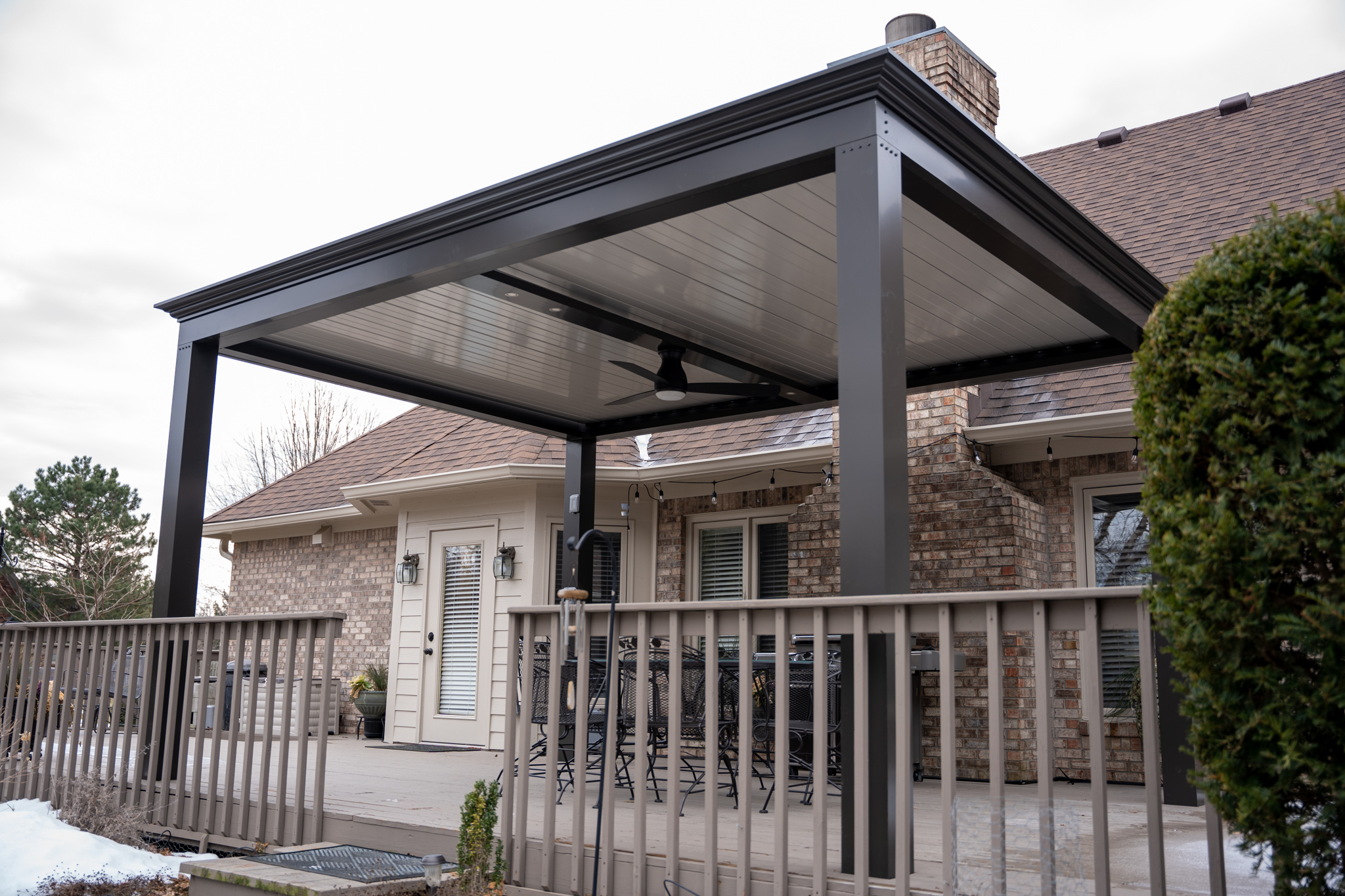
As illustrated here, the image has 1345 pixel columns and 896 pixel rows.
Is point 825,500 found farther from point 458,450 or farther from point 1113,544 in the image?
point 458,450

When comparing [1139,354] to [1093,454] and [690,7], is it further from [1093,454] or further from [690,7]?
[690,7]

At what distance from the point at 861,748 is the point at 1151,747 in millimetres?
771

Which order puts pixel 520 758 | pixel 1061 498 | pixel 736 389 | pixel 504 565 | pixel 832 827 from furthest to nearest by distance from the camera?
pixel 504 565
pixel 1061 498
pixel 736 389
pixel 832 827
pixel 520 758

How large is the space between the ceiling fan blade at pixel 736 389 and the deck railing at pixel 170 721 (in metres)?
2.61

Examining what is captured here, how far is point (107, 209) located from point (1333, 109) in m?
19.7

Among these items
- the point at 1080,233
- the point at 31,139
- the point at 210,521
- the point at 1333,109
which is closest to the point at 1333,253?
the point at 1080,233

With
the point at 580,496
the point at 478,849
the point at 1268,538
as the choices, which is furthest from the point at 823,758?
the point at 580,496

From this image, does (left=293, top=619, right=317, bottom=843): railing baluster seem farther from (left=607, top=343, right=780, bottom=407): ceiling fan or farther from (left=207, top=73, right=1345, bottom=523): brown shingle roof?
(left=207, top=73, right=1345, bottom=523): brown shingle roof

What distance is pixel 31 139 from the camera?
55.8 feet

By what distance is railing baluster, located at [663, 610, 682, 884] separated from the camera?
3193mm

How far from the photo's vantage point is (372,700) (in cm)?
1070

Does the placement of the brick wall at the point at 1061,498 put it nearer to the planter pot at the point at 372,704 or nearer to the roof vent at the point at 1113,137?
the roof vent at the point at 1113,137

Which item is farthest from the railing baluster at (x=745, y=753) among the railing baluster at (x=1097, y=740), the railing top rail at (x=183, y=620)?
the railing top rail at (x=183, y=620)

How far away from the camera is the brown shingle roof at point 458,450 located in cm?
Answer: 904
